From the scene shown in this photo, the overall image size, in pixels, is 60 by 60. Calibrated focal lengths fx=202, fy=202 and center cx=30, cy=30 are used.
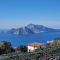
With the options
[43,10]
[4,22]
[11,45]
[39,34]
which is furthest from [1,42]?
[43,10]

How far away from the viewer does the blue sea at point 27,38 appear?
2014 millimetres

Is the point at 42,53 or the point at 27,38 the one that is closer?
the point at 27,38

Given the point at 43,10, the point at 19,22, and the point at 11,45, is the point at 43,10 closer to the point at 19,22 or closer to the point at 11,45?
the point at 19,22

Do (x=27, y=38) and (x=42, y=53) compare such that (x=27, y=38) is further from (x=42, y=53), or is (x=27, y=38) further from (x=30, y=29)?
(x=42, y=53)

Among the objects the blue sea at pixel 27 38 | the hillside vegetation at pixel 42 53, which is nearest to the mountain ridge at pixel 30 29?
the blue sea at pixel 27 38

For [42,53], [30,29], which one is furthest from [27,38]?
[42,53]

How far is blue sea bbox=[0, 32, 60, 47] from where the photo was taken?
201 centimetres

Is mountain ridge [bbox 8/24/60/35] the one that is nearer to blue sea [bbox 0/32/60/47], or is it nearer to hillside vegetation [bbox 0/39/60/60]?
blue sea [bbox 0/32/60/47]

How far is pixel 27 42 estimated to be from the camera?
Answer: 2.11 m

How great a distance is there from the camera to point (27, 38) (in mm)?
2115

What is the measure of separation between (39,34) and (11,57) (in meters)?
0.38

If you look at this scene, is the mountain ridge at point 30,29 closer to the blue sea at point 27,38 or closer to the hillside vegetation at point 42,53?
→ the blue sea at point 27,38

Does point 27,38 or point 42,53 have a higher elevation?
point 27,38

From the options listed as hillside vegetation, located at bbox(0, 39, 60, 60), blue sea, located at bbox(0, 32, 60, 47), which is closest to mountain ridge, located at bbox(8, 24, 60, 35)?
blue sea, located at bbox(0, 32, 60, 47)
